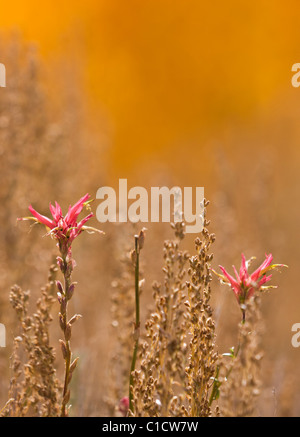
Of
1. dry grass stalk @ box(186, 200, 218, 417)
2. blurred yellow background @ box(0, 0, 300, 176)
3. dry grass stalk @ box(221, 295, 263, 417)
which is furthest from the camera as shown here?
blurred yellow background @ box(0, 0, 300, 176)

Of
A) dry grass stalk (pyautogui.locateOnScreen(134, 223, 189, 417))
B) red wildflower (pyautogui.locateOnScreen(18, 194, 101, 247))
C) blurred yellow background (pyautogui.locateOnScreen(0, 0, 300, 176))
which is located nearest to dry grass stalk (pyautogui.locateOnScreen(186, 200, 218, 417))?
dry grass stalk (pyautogui.locateOnScreen(134, 223, 189, 417))

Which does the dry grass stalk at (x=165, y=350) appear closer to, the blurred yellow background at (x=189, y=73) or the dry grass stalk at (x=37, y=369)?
the dry grass stalk at (x=37, y=369)

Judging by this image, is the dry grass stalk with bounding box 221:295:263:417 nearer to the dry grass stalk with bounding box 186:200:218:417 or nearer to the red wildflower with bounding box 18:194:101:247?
the dry grass stalk with bounding box 186:200:218:417

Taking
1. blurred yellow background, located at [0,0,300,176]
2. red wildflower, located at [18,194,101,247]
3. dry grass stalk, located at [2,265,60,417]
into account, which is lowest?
dry grass stalk, located at [2,265,60,417]

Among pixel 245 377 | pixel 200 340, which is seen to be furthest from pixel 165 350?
pixel 245 377

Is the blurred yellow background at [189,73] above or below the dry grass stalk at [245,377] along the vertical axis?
above

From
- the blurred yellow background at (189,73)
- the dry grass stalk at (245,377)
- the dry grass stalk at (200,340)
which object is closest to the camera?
the dry grass stalk at (245,377)

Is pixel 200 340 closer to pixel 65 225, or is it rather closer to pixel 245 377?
pixel 245 377

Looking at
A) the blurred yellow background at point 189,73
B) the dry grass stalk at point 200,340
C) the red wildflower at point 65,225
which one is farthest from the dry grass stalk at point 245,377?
the blurred yellow background at point 189,73

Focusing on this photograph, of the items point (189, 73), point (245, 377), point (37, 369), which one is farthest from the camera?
point (189, 73)

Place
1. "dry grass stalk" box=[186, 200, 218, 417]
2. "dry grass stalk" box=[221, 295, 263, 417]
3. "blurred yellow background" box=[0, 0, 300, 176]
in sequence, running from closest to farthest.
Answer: "dry grass stalk" box=[221, 295, 263, 417], "dry grass stalk" box=[186, 200, 218, 417], "blurred yellow background" box=[0, 0, 300, 176]

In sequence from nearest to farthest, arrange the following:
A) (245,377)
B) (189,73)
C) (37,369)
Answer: (245,377), (37,369), (189,73)

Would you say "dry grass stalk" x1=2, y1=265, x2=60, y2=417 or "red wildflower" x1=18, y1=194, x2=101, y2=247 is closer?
"red wildflower" x1=18, y1=194, x2=101, y2=247

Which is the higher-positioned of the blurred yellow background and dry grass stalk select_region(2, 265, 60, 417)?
the blurred yellow background
